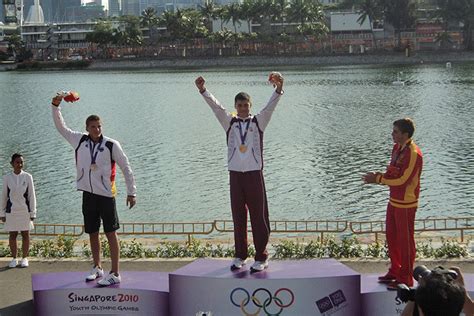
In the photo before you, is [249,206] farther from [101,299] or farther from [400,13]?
[400,13]

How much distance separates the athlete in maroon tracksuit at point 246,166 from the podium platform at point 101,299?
0.96 m

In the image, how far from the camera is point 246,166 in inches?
295

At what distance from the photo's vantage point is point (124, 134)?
3797cm

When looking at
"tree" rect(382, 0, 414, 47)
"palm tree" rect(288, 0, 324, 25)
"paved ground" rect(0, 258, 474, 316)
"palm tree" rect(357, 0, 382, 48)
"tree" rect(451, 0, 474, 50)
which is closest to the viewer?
"paved ground" rect(0, 258, 474, 316)

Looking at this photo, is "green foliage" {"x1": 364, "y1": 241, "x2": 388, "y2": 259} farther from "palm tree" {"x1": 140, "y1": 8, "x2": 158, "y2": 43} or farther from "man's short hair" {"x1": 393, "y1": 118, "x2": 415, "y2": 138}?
"palm tree" {"x1": 140, "y1": 8, "x2": 158, "y2": 43}

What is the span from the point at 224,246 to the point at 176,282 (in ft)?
13.2

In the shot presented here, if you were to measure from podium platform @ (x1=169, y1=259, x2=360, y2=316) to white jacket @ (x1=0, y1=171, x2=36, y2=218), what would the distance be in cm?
351

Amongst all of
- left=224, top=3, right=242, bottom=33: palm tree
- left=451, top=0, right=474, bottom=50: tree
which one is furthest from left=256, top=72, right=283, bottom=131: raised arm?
left=224, top=3, right=242, bottom=33: palm tree

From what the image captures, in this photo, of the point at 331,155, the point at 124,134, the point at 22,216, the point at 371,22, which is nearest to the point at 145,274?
the point at 22,216

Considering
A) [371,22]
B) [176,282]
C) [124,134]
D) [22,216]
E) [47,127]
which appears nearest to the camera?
[176,282]

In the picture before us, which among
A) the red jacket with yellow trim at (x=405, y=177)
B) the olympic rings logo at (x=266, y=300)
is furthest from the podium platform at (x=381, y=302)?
the red jacket with yellow trim at (x=405, y=177)

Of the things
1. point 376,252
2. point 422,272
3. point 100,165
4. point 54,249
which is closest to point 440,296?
point 422,272

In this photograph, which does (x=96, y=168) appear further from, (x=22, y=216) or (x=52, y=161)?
(x=52, y=161)

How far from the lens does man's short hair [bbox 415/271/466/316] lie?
3.64m
